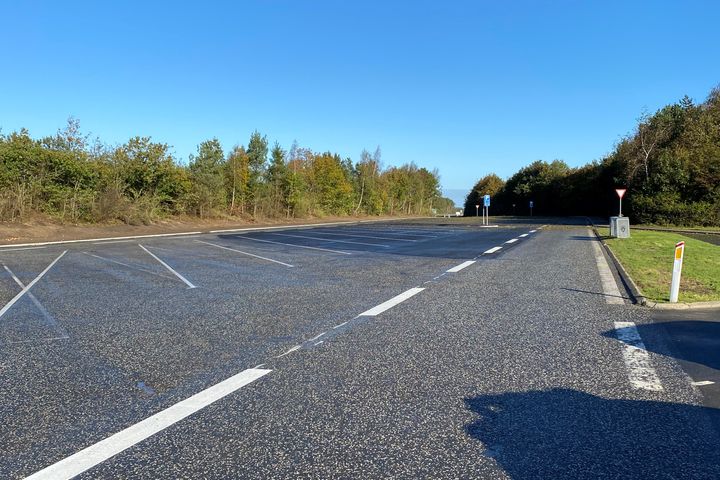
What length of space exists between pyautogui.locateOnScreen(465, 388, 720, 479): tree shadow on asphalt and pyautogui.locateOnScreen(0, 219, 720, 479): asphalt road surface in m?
0.02

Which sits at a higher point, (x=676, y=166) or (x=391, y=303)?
(x=676, y=166)

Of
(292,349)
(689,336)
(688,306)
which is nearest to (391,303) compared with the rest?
(292,349)

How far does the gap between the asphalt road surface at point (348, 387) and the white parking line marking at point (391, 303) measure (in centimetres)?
4

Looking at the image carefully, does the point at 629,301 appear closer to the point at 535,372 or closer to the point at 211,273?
the point at 535,372

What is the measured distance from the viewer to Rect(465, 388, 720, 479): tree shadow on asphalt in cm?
315

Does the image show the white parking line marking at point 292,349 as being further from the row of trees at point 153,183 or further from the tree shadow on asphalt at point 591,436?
the row of trees at point 153,183

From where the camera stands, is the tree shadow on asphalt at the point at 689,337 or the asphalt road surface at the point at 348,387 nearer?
the asphalt road surface at the point at 348,387

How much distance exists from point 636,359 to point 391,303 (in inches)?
150

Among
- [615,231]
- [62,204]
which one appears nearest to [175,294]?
[615,231]

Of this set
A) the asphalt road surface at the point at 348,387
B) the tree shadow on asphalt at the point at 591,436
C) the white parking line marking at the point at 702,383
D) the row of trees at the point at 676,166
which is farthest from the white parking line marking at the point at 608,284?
the row of trees at the point at 676,166

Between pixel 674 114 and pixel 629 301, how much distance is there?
3928 cm

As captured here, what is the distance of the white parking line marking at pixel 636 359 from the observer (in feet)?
15.2

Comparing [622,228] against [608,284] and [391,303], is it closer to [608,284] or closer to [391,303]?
[608,284]

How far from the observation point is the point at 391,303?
838cm
